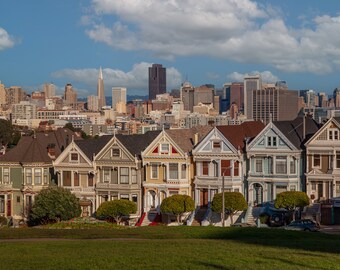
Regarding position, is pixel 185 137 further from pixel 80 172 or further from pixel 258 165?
pixel 80 172

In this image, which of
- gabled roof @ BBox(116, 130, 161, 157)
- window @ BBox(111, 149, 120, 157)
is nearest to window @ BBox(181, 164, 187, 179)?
gabled roof @ BBox(116, 130, 161, 157)

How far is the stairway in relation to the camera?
49375 millimetres

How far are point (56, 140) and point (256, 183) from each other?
17.5 metres

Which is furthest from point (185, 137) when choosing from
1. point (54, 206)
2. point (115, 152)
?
point (54, 206)

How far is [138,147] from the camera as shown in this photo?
176 ft

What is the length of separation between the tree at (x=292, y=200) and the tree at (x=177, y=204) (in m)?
5.82

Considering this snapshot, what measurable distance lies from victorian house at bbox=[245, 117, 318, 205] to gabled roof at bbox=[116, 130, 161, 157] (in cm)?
809

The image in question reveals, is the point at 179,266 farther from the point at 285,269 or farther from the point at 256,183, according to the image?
the point at 256,183

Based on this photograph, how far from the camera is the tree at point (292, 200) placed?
45812 mm

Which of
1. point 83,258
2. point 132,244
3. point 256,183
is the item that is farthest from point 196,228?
point 256,183

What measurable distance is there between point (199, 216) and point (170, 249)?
872 inches

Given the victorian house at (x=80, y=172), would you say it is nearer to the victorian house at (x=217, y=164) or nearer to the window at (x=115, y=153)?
the window at (x=115, y=153)

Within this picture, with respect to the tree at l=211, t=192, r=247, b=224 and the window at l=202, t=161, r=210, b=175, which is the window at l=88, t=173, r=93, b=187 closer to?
the window at l=202, t=161, r=210, b=175

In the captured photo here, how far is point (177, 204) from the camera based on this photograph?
48594 millimetres
